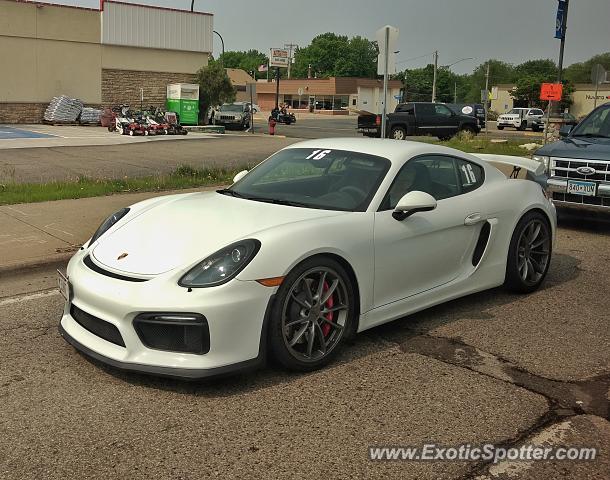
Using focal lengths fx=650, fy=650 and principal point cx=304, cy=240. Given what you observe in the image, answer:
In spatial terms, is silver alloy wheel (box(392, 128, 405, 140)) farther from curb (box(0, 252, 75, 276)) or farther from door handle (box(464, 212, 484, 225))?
door handle (box(464, 212, 484, 225))

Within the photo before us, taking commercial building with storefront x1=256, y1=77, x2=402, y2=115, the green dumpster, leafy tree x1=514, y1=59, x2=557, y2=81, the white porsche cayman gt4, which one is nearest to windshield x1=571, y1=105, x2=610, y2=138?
the white porsche cayman gt4

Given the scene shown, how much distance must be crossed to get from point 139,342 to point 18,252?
387 cm

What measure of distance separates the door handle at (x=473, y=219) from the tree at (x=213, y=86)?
108 feet

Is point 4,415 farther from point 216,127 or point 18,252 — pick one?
point 216,127

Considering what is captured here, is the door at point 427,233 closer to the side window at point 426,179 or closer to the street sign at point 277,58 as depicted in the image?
the side window at point 426,179

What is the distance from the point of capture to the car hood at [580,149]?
824 cm

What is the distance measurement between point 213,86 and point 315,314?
34.1m

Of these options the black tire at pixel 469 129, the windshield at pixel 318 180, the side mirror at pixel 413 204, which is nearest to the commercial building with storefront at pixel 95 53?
the black tire at pixel 469 129

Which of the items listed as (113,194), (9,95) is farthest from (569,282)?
(9,95)

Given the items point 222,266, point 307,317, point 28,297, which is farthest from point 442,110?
point 222,266

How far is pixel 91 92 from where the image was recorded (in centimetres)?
3516

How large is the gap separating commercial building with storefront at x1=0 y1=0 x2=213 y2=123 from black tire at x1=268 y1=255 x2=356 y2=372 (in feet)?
108

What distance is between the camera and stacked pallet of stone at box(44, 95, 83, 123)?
33125mm

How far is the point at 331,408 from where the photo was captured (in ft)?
11.6
